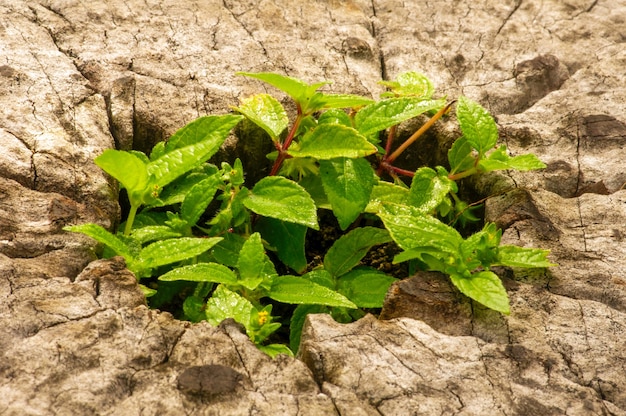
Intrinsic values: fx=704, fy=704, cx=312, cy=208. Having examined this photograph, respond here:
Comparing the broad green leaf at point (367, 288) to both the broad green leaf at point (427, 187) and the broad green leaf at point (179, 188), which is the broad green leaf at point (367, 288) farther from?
the broad green leaf at point (179, 188)

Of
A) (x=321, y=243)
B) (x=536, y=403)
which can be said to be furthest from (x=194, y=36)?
(x=536, y=403)

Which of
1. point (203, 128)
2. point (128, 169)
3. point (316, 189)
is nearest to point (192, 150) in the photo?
point (203, 128)

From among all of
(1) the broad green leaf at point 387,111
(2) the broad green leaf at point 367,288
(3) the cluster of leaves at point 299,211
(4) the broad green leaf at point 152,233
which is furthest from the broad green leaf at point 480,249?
(4) the broad green leaf at point 152,233

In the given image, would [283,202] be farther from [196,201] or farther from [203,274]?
[203,274]

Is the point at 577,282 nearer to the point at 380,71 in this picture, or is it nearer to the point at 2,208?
the point at 380,71

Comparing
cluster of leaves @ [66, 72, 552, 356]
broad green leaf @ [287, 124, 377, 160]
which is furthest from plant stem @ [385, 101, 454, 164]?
broad green leaf @ [287, 124, 377, 160]
